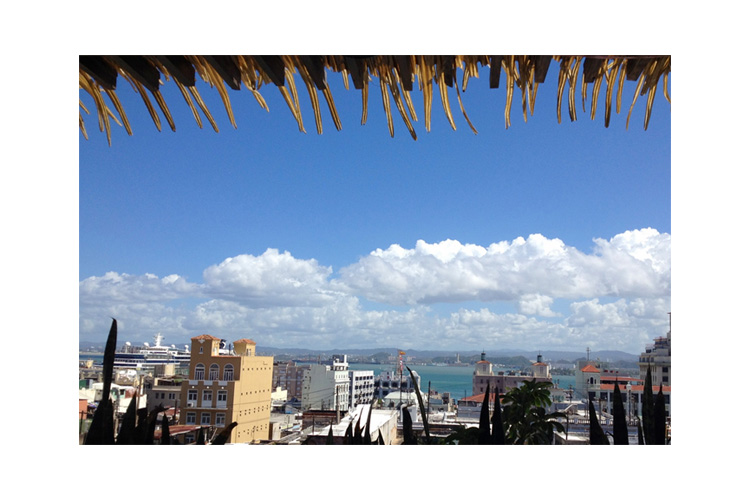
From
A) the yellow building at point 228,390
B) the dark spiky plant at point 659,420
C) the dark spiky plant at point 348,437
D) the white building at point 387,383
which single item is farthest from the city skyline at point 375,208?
the dark spiky plant at point 659,420

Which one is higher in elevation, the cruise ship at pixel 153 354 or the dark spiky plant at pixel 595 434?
the dark spiky plant at pixel 595 434

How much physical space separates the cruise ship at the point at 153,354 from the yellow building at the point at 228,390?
1071 mm

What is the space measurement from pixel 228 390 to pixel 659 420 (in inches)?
124

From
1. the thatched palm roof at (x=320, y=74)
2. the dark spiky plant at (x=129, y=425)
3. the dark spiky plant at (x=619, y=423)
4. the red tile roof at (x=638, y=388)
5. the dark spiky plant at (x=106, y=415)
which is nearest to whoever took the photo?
the thatched palm roof at (x=320, y=74)

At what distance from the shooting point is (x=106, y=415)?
6.99 feet

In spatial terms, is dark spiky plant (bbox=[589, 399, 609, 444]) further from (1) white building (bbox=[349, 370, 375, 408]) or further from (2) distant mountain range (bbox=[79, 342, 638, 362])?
(1) white building (bbox=[349, 370, 375, 408])

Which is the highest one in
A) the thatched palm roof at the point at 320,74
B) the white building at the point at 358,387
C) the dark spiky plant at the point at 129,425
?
the thatched palm roof at the point at 320,74

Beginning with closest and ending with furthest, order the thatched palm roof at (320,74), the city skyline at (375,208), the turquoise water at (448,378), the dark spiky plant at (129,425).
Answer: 1. the thatched palm roof at (320,74)
2. the dark spiky plant at (129,425)
3. the turquoise water at (448,378)
4. the city skyline at (375,208)

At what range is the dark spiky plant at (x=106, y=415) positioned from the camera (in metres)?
1.97

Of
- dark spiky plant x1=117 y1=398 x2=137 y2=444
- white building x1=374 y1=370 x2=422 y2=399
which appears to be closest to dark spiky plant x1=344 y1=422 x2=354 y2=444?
dark spiky plant x1=117 y1=398 x2=137 y2=444

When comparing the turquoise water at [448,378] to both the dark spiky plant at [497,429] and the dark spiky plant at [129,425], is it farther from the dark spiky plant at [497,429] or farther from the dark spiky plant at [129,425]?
the dark spiky plant at [129,425]

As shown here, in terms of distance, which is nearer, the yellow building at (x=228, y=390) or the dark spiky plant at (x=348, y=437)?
the dark spiky plant at (x=348, y=437)

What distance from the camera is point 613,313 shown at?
8.25 m
